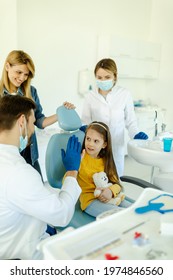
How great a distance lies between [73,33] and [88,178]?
7.55 ft

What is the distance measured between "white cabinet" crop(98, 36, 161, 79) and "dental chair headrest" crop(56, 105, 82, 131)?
2307 millimetres

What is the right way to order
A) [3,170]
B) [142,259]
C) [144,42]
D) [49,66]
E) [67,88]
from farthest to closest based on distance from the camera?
[144,42]
[67,88]
[49,66]
[3,170]
[142,259]

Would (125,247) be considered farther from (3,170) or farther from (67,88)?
(67,88)

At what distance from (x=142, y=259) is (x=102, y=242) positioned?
111mm

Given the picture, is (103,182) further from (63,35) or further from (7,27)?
(63,35)

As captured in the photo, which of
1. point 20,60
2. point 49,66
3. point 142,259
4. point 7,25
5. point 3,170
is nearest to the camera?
point 142,259

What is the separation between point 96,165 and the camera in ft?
5.51

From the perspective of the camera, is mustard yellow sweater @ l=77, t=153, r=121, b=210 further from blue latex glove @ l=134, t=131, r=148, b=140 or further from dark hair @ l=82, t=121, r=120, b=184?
blue latex glove @ l=134, t=131, r=148, b=140

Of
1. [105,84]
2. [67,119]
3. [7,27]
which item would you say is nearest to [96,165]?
[67,119]

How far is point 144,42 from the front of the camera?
13.4 feet

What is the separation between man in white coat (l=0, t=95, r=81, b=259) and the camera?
957mm

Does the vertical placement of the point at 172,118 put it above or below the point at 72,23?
below

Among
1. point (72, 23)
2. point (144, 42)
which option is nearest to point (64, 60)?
point (72, 23)

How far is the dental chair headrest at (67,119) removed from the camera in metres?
1.53
